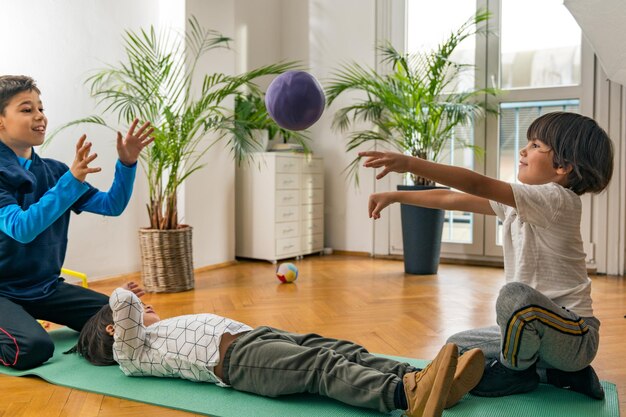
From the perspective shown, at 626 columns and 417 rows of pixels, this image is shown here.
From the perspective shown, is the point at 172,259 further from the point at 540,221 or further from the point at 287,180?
the point at 540,221

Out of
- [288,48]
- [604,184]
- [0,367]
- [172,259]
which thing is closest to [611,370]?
[604,184]

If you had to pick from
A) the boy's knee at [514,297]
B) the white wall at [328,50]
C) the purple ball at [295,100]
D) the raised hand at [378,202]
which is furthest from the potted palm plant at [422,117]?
the boy's knee at [514,297]

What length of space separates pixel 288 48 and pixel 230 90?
78.7 inches

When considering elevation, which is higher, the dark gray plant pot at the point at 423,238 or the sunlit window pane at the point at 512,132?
the sunlit window pane at the point at 512,132

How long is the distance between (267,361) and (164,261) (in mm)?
2119

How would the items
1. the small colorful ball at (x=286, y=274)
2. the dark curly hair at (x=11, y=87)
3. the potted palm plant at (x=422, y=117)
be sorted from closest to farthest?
the dark curly hair at (x=11, y=87) < the small colorful ball at (x=286, y=274) < the potted palm plant at (x=422, y=117)

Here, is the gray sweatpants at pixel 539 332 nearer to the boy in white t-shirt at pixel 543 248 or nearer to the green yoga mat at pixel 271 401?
the boy in white t-shirt at pixel 543 248

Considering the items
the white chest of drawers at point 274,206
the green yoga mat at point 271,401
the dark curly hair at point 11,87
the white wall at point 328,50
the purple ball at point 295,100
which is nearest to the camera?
the green yoga mat at point 271,401

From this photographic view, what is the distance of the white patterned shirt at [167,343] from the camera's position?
2041 mm

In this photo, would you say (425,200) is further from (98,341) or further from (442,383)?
(98,341)

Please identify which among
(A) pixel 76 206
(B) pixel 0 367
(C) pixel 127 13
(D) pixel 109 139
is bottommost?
(B) pixel 0 367

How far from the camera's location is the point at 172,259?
3.92 metres

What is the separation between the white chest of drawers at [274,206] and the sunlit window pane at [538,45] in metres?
1.74

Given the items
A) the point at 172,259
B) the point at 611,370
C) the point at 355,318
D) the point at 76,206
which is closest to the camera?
the point at 611,370
